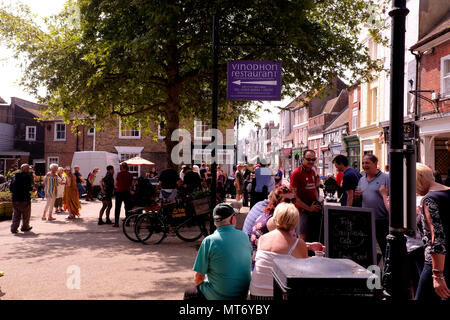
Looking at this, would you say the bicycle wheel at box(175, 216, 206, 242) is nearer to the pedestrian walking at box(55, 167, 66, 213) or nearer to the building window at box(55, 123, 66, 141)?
the pedestrian walking at box(55, 167, 66, 213)

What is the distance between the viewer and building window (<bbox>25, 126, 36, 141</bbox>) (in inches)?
1568

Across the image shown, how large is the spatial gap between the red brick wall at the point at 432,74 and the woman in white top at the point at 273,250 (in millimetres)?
15410

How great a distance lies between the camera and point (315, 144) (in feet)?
151

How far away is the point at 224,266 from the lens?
3361mm

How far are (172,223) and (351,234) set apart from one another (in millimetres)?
4934

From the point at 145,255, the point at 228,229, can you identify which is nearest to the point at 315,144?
the point at 145,255

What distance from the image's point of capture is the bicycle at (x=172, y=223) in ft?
28.5

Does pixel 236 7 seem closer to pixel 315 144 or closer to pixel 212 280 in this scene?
pixel 212 280

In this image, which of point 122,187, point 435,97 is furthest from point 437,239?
point 435,97

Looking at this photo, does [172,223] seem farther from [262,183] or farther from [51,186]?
[51,186]

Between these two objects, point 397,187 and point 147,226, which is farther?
point 147,226

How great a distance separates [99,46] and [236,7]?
3.82m

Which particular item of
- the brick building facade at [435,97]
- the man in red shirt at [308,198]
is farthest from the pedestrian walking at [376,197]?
the brick building facade at [435,97]

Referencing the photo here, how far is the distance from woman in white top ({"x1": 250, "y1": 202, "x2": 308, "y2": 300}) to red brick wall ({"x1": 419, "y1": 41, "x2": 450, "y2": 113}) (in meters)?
15.4
